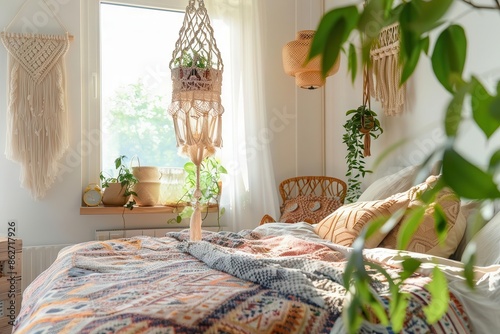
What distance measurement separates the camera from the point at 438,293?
11.6 inches

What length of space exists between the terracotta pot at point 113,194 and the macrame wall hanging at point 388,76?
1908 millimetres

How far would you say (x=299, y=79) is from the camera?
12.4 ft

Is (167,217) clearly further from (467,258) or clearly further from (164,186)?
(467,258)

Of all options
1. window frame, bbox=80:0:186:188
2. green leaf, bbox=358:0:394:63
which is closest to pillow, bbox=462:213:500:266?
green leaf, bbox=358:0:394:63

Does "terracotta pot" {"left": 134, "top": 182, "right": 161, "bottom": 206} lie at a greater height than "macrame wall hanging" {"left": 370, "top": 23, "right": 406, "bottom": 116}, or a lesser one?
lesser

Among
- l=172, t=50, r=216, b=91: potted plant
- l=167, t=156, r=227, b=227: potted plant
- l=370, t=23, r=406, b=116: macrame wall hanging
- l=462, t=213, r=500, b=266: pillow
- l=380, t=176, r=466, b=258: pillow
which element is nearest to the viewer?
l=462, t=213, r=500, b=266: pillow

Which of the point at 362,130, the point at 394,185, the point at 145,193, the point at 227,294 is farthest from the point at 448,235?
the point at 145,193

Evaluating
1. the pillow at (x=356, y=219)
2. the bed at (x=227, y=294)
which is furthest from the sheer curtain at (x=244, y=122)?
the bed at (x=227, y=294)

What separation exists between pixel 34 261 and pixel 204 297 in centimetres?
272

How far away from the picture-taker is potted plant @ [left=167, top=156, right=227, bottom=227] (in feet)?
13.3

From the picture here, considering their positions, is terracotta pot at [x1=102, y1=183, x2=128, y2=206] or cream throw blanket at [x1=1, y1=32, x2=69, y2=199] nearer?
cream throw blanket at [x1=1, y1=32, x2=69, y2=199]

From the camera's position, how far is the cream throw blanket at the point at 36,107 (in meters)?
3.65

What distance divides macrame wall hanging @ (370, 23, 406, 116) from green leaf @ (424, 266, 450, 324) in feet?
10.2

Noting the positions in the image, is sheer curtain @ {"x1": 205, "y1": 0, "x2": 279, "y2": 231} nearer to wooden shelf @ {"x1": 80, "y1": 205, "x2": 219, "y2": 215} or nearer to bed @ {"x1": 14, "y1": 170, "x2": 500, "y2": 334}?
wooden shelf @ {"x1": 80, "y1": 205, "x2": 219, "y2": 215}
